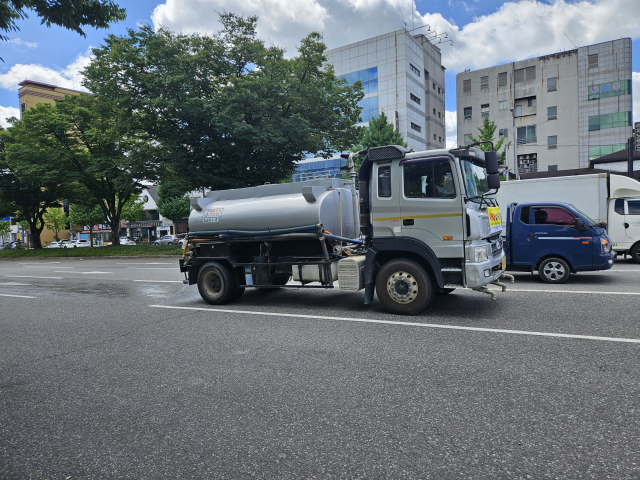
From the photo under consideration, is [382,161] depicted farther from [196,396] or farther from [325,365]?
[196,396]

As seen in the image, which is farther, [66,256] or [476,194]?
[66,256]

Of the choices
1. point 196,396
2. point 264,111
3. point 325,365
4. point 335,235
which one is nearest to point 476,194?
point 335,235

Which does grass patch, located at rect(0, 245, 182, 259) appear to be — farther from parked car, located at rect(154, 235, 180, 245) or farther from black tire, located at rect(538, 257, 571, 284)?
black tire, located at rect(538, 257, 571, 284)

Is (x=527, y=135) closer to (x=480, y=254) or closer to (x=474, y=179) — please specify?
(x=474, y=179)

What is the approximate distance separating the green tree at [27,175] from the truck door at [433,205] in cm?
3007

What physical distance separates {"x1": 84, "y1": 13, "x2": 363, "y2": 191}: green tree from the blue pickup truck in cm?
1321

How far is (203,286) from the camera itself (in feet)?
30.3

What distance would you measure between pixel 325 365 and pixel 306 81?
66.9ft

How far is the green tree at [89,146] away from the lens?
92.2ft

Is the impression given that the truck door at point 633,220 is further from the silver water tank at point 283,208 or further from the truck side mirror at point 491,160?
the silver water tank at point 283,208

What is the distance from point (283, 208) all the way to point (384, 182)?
1924 mm

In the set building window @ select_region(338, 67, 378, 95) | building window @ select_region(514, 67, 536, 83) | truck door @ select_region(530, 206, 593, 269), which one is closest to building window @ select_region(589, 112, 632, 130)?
building window @ select_region(514, 67, 536, 83)

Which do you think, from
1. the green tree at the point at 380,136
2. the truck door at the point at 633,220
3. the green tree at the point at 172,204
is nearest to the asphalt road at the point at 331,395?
the truck door at the point at 633,220

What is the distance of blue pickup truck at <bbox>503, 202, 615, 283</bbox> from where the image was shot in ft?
32.3
